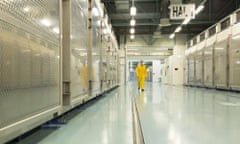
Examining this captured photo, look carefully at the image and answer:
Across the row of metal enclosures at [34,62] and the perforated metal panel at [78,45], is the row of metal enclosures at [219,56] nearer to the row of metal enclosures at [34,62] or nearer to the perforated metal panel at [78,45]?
the perforated metal panel at [78,45]

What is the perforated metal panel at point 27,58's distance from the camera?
64.7 inches

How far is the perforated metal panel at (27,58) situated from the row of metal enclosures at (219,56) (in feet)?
32.0

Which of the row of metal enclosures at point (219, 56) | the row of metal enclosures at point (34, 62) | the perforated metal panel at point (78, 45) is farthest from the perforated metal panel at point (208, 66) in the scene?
the row of metal enclosures at point (34, 62)

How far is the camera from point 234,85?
10844 millimetres

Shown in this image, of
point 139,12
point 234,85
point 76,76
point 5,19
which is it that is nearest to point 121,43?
point 139,12

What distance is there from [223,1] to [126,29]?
32.9 feet

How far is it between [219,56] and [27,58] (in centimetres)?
1256

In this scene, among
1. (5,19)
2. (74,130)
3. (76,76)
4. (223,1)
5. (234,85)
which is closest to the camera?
(5,19)

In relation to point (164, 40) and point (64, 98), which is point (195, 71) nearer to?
point (164, 40)

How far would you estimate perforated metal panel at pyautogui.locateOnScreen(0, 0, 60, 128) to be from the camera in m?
1.64

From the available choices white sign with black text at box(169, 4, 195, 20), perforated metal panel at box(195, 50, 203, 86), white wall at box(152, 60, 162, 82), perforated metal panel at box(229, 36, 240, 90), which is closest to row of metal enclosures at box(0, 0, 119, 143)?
white sign with black text at box(169, 4, 195, 20)

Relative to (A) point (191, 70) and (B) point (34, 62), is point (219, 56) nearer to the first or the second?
(A) point (191, 70)

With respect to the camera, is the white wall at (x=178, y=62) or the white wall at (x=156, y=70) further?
the white wall at (x=156, y=70)

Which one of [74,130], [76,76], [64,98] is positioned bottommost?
[74,130]
